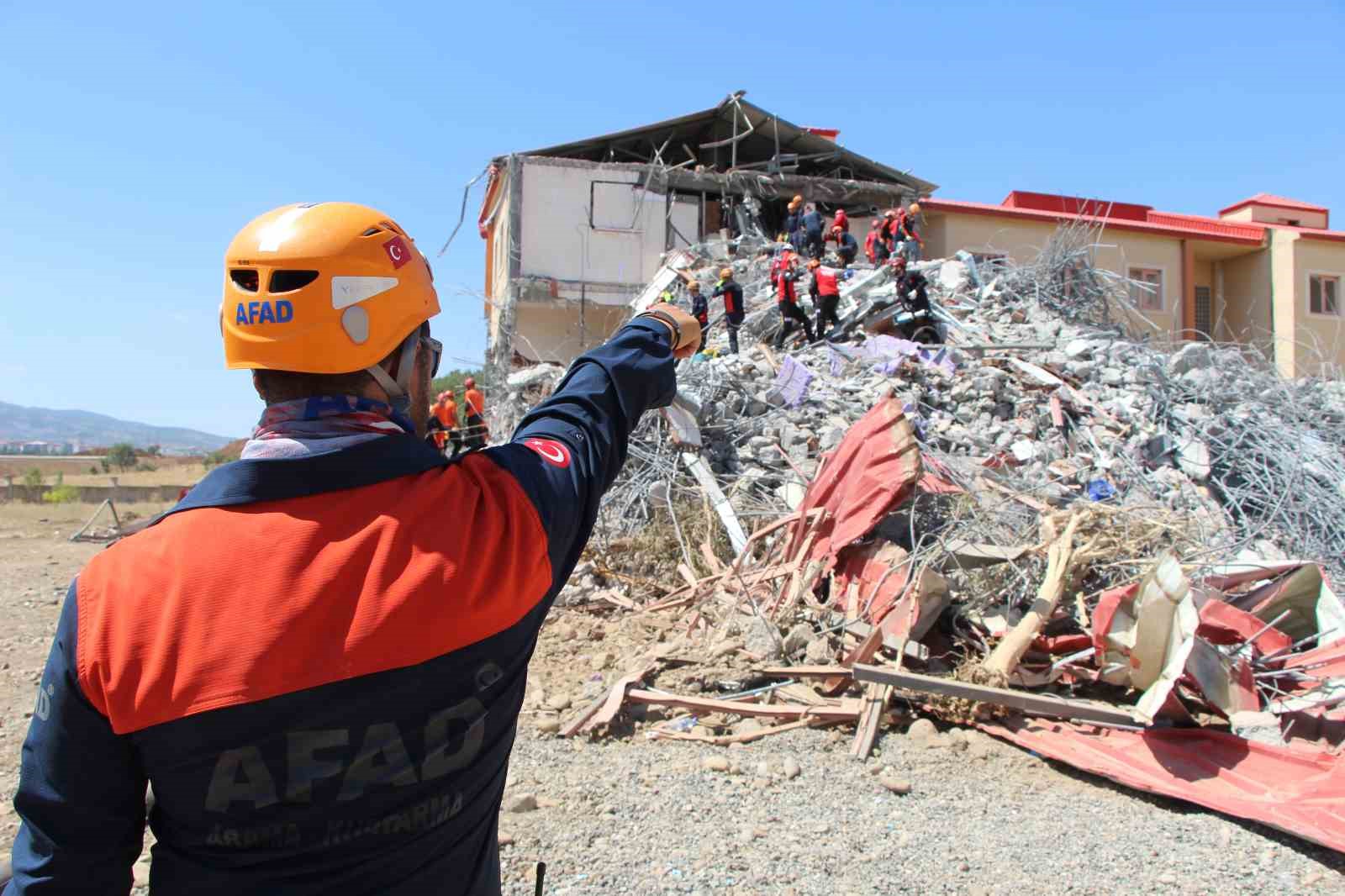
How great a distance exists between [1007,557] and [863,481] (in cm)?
117

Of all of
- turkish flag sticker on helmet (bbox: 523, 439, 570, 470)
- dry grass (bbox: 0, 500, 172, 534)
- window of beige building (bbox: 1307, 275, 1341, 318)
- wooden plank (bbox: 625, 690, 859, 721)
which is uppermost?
window of beige building (bbox: 1307, 275, 1341, 318)

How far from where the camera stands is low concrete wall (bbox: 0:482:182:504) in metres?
19.3

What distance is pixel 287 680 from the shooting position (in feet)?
3.12

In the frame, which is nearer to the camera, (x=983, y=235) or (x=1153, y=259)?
(x=983, y=235)

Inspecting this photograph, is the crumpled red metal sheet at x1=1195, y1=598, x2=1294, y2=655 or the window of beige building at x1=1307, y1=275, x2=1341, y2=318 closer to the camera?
the crumpled red metal sheet at x1=1195, y1=598, x2=1294, y2=655

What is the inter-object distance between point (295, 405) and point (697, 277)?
590 inches

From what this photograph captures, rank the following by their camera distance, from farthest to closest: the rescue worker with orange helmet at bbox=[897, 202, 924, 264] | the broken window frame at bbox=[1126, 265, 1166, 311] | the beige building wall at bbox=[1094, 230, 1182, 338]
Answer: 1. the broken window frame at bbox=[1126, 265, 1166, 311]
2. the beige building wall at bbox=[1094, 230, 1182, 338]
3. the rescue worker with orange helmet at bbox=[897, 202, 924, 264]

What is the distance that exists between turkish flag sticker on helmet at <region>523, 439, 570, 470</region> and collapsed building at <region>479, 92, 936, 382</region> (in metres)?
15.4

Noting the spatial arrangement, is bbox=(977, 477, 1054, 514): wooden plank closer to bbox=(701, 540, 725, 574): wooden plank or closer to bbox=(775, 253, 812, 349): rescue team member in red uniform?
bbox=(701, 540, 725, 574): wooden plank

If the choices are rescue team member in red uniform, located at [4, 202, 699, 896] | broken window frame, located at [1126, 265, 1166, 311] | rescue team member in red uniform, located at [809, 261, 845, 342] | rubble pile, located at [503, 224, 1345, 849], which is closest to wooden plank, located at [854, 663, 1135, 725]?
rubble pile, located at [503, 224, 1345, 849]

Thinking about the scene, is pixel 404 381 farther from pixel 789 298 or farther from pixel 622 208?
pixel 622 208

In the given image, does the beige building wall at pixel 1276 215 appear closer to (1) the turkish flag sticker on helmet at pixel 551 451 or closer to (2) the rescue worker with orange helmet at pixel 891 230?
(2) the rescue worker with orange helmet at pixel 891 230

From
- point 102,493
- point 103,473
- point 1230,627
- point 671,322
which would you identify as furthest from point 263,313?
point 103,473

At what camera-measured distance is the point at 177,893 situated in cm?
102
